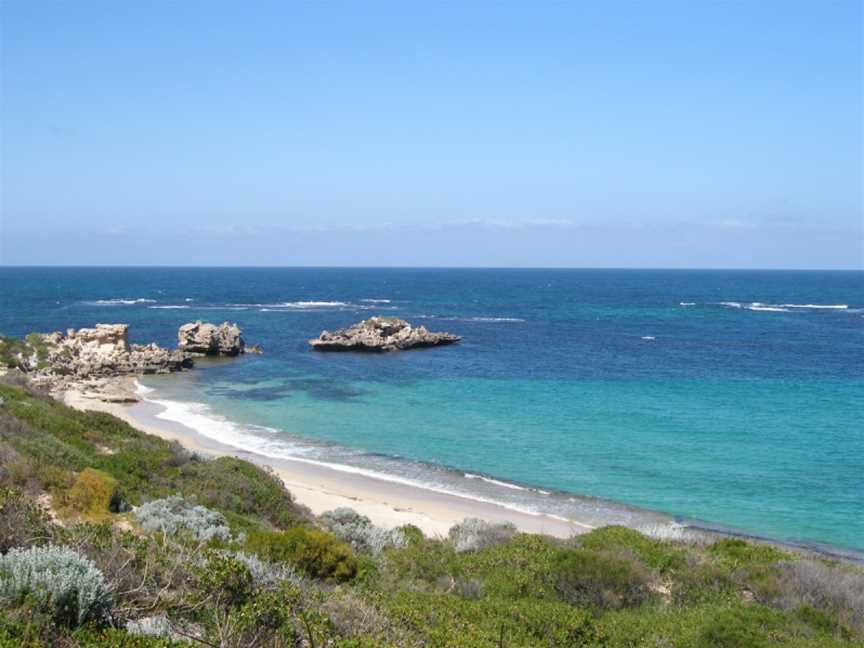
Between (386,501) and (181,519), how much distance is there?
12.1 meters

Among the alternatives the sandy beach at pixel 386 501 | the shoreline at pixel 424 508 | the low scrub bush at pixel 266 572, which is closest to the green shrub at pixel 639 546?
the shoreline at pixel 424 508

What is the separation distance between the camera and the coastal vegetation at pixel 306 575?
21.6 feet

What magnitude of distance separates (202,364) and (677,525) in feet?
137

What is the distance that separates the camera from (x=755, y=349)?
194 ft

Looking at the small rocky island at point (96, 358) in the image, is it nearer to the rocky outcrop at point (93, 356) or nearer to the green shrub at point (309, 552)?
the rocky outcrop at point (93, 356)

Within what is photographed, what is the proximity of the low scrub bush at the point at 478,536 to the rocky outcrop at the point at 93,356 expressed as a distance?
3470cm

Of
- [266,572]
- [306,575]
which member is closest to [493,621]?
[306,575]

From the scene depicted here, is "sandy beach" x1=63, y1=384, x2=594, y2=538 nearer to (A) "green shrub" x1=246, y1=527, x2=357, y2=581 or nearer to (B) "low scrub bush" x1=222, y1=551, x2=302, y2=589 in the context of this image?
(A) "green shrub" x1=246, y1=527, x2=357, y2=581

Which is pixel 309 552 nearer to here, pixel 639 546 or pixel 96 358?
pixel 639 546

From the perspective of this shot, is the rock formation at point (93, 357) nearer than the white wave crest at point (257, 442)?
No

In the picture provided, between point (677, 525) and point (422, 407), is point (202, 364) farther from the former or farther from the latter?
point (677, 525)

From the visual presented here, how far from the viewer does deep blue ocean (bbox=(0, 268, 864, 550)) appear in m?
24.3

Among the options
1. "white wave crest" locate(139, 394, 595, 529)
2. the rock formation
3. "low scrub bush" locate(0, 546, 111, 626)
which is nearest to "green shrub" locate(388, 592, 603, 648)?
"low scrub bush" locate(0, 546, 111, 626)

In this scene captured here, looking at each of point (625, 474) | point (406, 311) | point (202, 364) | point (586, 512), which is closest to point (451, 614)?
point (586, 512)
